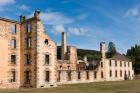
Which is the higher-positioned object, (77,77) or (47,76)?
(47,76)

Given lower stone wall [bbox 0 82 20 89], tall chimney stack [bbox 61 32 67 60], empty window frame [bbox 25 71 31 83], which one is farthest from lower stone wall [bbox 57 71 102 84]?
lower stone wall [bbox 0 82 20 89]

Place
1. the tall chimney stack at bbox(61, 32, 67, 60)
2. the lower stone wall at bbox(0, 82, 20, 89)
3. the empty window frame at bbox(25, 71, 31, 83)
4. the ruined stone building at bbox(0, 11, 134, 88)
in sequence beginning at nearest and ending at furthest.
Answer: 1. the lower stone wall at bbox(0, 82, 20, 89)
2. the ruined stone building at bbox(0, 11, 134, 88)
3. the empty window frame at bbox(25, 71, 31, 83)
4. the tall chimney stack at bbox(61, 32, 67, 60)

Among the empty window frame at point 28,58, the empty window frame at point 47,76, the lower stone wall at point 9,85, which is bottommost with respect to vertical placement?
the lower stone wall at point 9,85

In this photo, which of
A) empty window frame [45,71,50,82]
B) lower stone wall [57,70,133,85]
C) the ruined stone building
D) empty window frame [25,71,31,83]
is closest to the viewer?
the ruined stone building

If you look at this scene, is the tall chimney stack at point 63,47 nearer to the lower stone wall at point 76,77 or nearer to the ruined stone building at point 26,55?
the lower stone wall at point 76,77

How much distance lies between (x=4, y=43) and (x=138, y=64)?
61870 mm

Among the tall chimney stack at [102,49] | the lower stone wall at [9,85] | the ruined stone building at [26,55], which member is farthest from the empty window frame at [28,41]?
the tall chimney stack at [102,49]

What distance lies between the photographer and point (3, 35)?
40156 millimetres

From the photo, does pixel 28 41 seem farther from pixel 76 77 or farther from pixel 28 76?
pixel 76 77

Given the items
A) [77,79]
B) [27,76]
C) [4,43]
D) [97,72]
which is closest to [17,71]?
[27,76]

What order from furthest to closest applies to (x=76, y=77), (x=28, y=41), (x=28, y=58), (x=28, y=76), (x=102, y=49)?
(x=102, y=49)
(x=76, y=77)
(x=28, y=41)
(x=28, y=58)
(x=28, y=76)

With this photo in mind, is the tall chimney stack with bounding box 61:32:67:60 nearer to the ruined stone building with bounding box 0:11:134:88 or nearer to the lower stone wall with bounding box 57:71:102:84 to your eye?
the lower stone wall with bounding box 57:71:102:84

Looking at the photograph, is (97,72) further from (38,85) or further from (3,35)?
(3,35)

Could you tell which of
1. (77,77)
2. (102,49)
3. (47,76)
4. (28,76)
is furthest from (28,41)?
(102,49)
